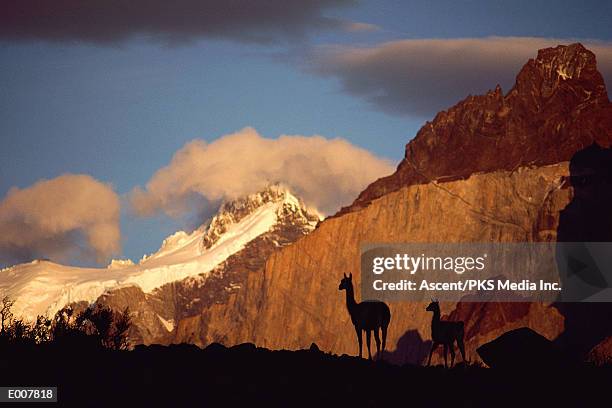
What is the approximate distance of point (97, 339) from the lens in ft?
133

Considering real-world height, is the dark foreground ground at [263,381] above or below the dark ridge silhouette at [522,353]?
below

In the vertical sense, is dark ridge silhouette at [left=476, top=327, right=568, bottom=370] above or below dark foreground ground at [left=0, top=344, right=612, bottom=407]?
above

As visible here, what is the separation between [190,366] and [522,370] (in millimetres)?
10216

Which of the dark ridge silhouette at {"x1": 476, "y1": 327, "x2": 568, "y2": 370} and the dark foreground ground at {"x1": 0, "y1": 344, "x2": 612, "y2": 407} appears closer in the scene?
the dark foreground ground at {"x1": 0, "y1": 344, "x2": 612, "y2": 407}

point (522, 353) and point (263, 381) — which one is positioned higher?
point (522, 353)

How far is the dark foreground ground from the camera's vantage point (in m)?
30.5

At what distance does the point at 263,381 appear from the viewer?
32375 millimetres

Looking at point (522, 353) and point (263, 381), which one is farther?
point (522, 353)

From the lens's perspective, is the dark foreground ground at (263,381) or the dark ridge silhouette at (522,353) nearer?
the dark foreground ground at (263,381)

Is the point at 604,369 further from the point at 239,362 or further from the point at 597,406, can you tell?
the point at 239,362

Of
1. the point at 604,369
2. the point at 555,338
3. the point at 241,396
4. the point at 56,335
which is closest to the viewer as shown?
the point at 241,396

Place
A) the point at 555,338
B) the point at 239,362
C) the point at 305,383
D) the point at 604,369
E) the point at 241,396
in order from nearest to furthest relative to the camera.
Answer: the point at 241,396
the point at 305,383
the point at 239,362
the point at 604,369
the point at 555,338

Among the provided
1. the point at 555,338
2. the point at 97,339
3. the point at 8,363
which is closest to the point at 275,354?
the point at 97,339

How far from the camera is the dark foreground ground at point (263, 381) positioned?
100 ft
